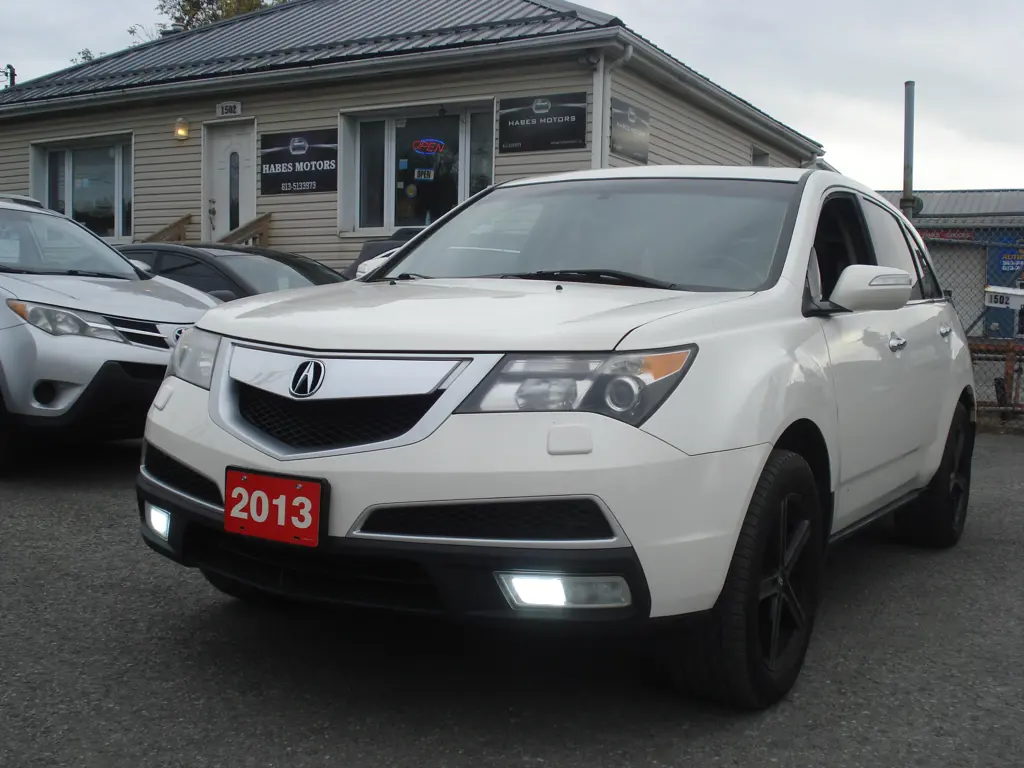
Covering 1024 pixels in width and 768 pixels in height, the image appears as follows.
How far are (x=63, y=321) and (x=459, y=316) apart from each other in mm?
3772

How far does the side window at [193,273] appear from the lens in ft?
28.8

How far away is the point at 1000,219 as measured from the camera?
108 ft

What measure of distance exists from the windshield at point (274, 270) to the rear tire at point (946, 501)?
17.2 feet

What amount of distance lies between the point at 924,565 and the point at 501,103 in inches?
402

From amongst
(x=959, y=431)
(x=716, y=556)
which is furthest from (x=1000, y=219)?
(x=716, y=556)

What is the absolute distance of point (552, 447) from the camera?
2.57 metres

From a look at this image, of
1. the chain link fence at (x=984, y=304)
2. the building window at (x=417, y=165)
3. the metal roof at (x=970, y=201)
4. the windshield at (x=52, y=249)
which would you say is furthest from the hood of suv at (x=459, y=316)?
the metal roof at (x=970, y=201)

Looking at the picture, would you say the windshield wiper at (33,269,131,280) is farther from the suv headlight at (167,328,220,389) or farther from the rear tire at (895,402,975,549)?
the rear tire at (895,402,975,549)

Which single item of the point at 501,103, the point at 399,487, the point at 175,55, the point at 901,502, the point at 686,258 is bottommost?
the point at 901,502

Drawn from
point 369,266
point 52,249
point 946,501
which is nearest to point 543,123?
point 52,249

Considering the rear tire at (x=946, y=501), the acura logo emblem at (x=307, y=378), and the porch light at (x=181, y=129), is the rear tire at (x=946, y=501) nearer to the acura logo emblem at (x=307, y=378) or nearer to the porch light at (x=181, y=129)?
the acura logo emblem at (x=307, y=378)

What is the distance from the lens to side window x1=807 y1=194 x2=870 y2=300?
376 centimetres

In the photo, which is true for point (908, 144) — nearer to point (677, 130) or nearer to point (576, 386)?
point (677, 130)

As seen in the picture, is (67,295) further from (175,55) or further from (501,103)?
(175,55)
